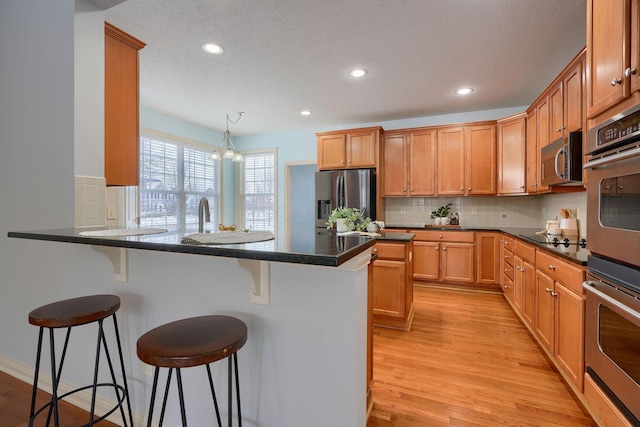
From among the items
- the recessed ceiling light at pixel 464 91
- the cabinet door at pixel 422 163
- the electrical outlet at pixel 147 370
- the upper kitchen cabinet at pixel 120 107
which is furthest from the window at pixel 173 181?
the recessed ceiling light at pixel 464 91

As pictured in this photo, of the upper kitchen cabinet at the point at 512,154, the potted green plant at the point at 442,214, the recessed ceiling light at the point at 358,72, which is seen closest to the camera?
the recessed ceiling light at the point at 358,72

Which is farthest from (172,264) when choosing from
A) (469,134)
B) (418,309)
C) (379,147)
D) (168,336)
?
(469,134)

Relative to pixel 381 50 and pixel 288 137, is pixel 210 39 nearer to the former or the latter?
pixel 381 50

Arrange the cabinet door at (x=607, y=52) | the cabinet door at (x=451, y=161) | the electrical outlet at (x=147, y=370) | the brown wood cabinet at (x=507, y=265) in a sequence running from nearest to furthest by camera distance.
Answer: the cabinet door at (x=607, y=52)
the electrical outlet at (x=147, y=370)
the brown wood cabinet at (x=507, y=265)
the cabinet door at (x=451, y=161)

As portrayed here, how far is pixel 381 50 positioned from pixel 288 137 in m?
3.10

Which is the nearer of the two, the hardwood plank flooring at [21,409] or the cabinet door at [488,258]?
the hardwood plank flooring at [21,409]

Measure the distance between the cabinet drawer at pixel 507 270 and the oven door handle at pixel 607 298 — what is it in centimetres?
191

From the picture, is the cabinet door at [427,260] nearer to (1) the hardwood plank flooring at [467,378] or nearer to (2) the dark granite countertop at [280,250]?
(1) the hardwood plank flooring at [467,378]

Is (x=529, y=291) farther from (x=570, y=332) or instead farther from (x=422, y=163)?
(x=422, y=163)

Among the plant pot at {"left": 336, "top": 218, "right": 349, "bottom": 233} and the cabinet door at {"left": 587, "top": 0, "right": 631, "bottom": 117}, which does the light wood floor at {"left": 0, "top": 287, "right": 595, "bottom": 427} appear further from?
the cabinet door at {"left": 587, "top": 0, "right": 631, "bottom": 117}

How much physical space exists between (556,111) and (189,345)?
11.0 feet

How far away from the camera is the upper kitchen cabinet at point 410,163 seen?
14.4 feet

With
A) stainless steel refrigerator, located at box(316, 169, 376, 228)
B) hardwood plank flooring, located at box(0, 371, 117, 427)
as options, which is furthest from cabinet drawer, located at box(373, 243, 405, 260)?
hardwood plank flooring, located at box(0, 371, 117, 427)

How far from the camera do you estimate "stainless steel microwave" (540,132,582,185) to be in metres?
2.22
